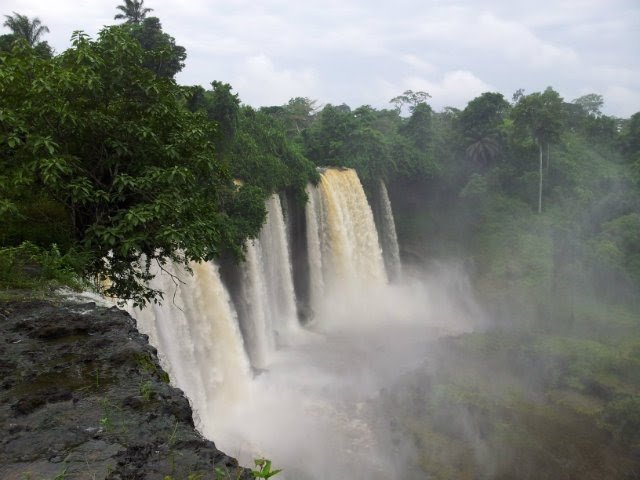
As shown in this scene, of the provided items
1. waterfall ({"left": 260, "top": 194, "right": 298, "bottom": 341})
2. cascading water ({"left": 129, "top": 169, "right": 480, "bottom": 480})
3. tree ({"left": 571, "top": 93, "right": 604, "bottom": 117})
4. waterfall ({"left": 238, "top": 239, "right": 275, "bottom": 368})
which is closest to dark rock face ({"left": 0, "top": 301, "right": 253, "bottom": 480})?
cascading water ({"left": 129, "top": 169, "right": 480, "bottom": 480})

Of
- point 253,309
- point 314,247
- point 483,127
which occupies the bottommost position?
point 253,309

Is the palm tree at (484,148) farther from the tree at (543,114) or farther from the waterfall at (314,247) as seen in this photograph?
the waterfall at (314,247)

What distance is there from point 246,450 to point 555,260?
72.6ft

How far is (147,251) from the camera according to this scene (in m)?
7.04

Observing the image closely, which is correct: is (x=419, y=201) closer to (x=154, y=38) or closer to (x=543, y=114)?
(x=543, y=114)

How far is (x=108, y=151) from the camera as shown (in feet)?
23.6

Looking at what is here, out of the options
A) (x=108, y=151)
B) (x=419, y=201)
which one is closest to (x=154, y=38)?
(x=108, y=151)

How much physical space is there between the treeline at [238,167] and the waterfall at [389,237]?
1.27m

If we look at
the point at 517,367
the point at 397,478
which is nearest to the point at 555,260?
the point at 517,367

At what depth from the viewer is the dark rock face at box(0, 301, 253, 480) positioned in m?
3.04

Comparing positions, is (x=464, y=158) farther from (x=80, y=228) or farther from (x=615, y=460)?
(x=80, y=228)

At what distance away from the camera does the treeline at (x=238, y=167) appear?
659 cm

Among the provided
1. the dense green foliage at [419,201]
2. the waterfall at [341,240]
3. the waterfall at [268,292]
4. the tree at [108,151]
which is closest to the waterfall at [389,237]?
the dense green foliage at [419,201]

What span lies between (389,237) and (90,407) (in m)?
25.8
